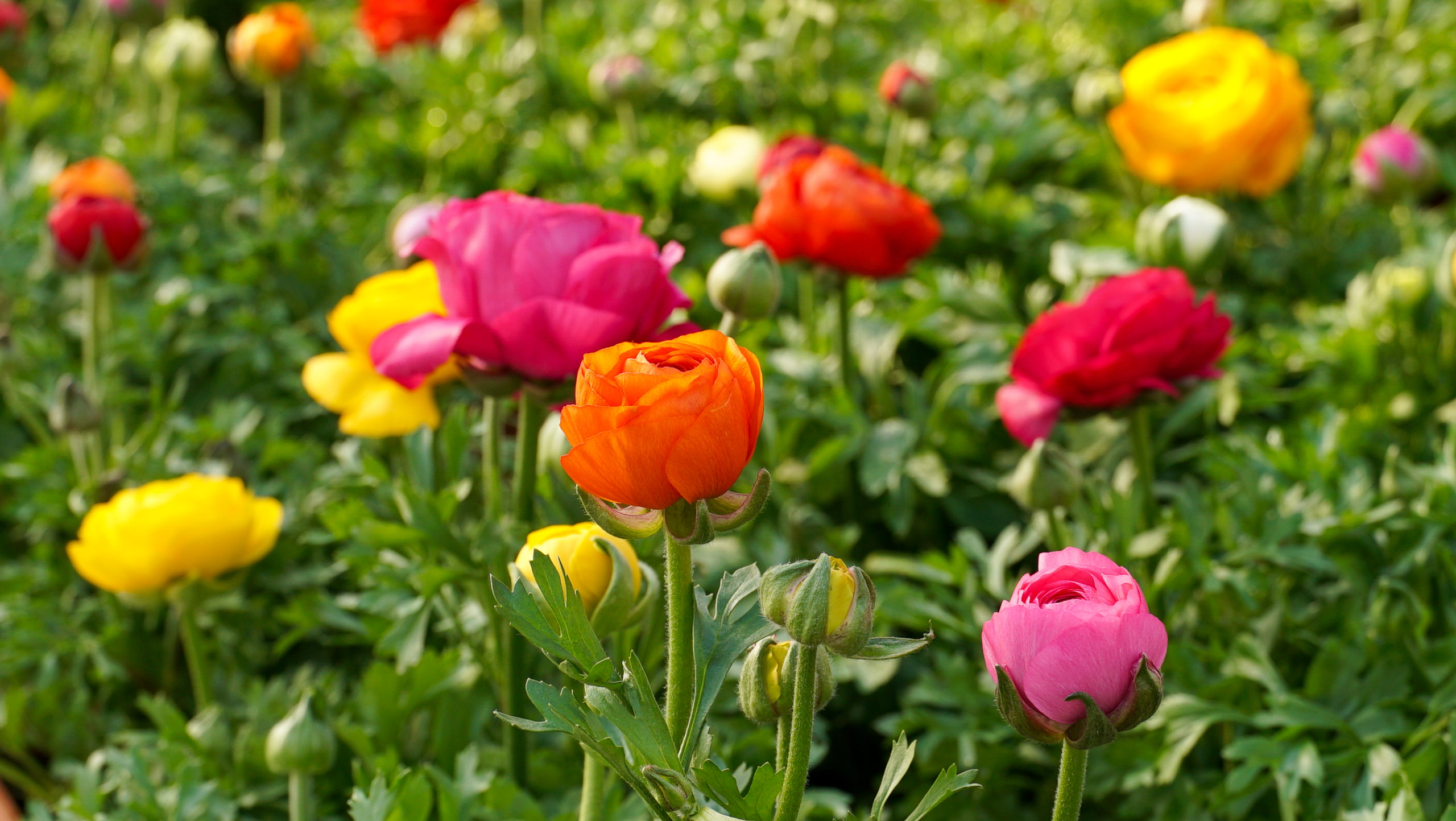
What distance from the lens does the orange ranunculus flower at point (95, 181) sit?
1534mm

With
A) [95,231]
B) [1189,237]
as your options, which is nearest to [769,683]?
[1189,237]

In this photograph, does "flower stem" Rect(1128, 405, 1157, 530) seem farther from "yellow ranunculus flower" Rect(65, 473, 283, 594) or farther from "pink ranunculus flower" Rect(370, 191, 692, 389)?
"yellow ranunculus flower" Rect(65, 473, 283, 594)

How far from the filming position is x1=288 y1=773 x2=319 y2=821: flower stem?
2.84 feet

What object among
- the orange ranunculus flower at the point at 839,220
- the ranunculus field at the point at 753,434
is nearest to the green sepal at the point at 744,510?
the ranunculus field at the point at 753,434

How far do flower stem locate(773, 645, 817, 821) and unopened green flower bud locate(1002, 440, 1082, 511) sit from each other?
45 cm

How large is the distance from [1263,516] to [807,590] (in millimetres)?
677

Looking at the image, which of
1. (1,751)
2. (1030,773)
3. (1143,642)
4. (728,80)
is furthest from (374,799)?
(728,80)

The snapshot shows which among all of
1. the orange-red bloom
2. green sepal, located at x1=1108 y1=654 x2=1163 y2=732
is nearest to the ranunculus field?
green sepal, located at x1=1108 y1=654 x2=1163 y2=732

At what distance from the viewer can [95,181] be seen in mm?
1539

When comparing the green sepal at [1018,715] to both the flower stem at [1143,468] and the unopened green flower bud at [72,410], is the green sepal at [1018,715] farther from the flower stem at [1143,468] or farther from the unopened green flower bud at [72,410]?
the unopened green flower bud at [72,410]

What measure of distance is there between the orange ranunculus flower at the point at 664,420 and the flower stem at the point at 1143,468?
588mm

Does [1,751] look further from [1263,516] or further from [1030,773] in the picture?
[1263,516]

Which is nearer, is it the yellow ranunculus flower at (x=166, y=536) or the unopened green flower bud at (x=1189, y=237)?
the yellow ranunculus flower at (x=166, y=536)

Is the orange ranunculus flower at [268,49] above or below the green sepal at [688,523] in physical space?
below
